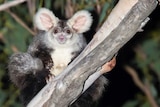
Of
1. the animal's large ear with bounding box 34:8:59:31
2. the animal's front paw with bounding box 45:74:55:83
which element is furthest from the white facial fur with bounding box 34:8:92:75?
the animal's front paw with bounding box 45:74:55:83

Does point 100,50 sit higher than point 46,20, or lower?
lower

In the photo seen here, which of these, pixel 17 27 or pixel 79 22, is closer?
pixel 79 22

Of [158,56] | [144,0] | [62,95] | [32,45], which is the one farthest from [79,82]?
[158,56]

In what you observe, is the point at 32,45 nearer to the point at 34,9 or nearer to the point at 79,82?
the point at 79,82

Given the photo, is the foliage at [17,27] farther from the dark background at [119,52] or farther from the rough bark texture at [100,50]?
the rough bark texture at [100,50]

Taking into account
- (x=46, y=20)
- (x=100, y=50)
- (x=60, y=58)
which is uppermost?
(x=46, y=20)

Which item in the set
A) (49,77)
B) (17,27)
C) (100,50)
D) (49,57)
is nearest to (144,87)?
(17,27)

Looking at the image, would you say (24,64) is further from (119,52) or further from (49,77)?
(119,52)
